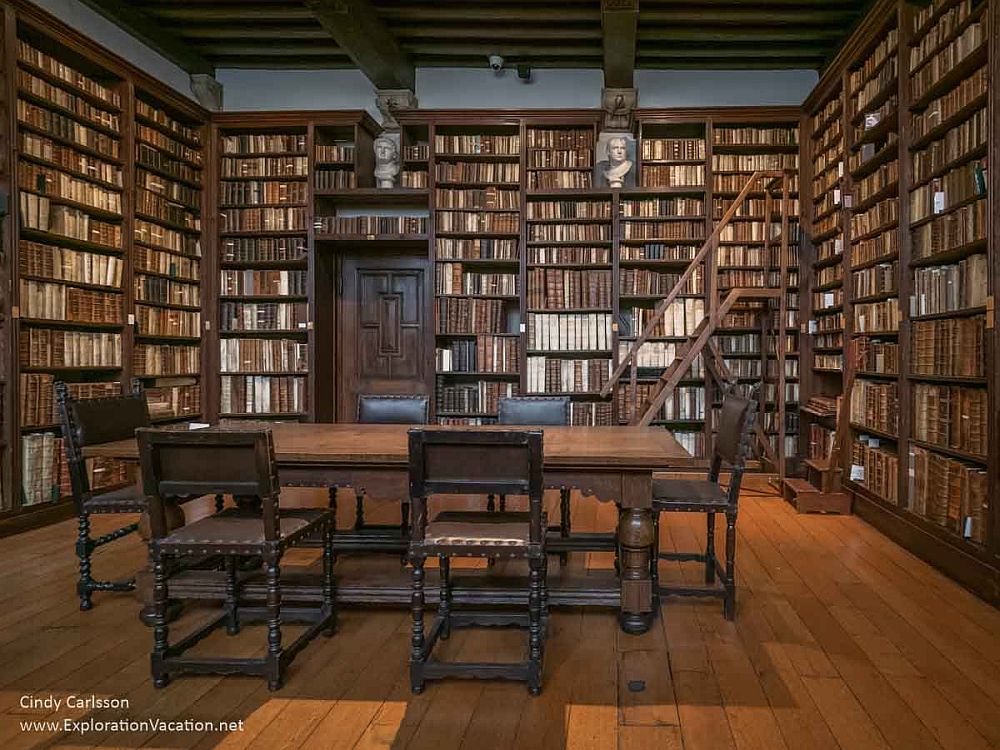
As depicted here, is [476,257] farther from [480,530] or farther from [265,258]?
[480,530]

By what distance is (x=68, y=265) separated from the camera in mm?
4523

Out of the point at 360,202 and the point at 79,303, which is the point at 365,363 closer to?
the point at 360,202

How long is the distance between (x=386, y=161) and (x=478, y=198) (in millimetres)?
834

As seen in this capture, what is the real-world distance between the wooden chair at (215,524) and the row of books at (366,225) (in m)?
3.89

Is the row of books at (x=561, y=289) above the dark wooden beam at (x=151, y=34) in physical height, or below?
below

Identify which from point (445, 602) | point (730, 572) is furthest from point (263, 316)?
point (730, 572)

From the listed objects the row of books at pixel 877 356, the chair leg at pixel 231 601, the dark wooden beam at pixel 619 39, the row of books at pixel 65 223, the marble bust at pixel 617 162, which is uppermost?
the dark wooden beam at pixel 619 39

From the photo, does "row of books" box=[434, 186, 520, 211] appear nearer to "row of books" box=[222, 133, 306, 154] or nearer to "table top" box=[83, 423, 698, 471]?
"row of books" box=[222, 133, 306, 154]

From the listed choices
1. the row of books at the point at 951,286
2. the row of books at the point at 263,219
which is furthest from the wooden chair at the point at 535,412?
the row of books at the point at 263,219

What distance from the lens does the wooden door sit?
6.30m

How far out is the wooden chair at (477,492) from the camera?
2.07 m

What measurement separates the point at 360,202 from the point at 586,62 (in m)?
2.33

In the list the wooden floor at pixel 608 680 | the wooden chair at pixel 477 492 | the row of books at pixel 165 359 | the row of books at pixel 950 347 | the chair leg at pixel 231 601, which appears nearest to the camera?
the wooden floor at pixel 608 680

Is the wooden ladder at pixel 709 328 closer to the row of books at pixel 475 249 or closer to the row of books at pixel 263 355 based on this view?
the row of books at pixel 475 249
